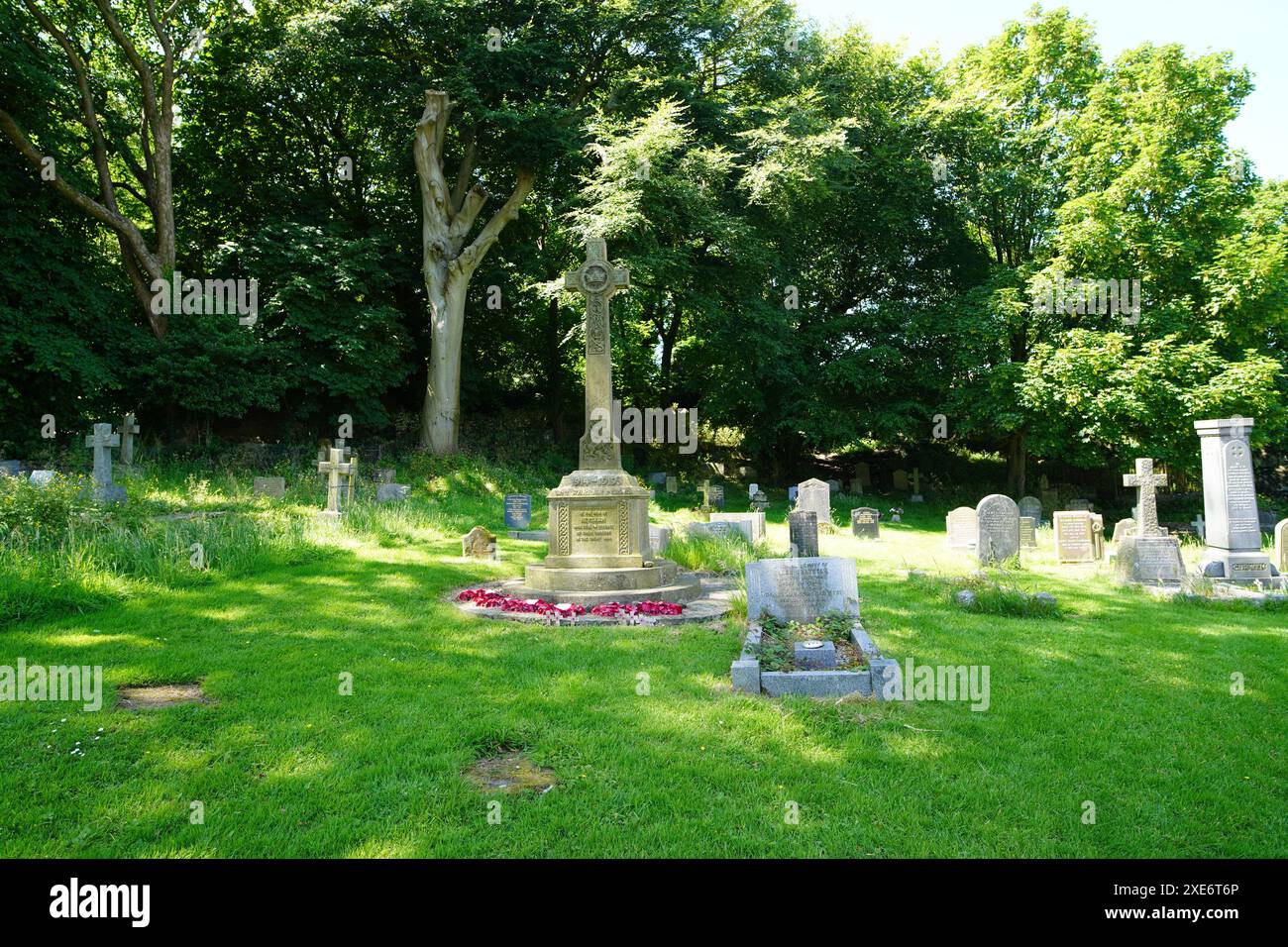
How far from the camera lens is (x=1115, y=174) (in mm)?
20828

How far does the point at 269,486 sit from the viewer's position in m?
16.2

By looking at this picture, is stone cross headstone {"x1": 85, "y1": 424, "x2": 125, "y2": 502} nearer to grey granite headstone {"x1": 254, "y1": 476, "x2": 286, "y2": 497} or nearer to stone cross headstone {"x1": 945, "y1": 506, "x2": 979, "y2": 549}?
grey granite headstone {"x1": 254, "y1": 476, "x2": 286, "y2": 497}

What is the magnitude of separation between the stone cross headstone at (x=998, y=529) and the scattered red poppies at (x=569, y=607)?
650 cm

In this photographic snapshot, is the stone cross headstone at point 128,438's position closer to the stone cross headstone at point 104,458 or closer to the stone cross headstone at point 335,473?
the stone cross headstone at point 104,458

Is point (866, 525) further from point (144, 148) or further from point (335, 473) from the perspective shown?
point (144, 148)

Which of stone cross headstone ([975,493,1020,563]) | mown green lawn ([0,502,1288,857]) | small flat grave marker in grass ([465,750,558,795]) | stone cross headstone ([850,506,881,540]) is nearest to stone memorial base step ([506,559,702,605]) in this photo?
mown green lawn ([0,502,1288,857])

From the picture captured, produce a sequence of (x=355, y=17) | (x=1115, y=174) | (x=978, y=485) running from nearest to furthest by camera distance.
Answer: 1. (x=355, y=17)
2. (x=1115, y=174)
3. (x=978, y=485)

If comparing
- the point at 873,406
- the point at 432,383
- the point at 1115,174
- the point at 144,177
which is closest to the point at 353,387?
the point at 432,383

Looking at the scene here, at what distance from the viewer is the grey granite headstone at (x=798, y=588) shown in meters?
6.87

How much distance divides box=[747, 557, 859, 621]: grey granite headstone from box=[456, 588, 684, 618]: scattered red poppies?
1.27m

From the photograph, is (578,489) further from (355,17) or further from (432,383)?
(355,17)

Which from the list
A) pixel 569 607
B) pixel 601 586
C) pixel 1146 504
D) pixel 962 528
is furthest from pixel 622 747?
pixel 962 528

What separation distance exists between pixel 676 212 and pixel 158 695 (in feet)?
60.6
